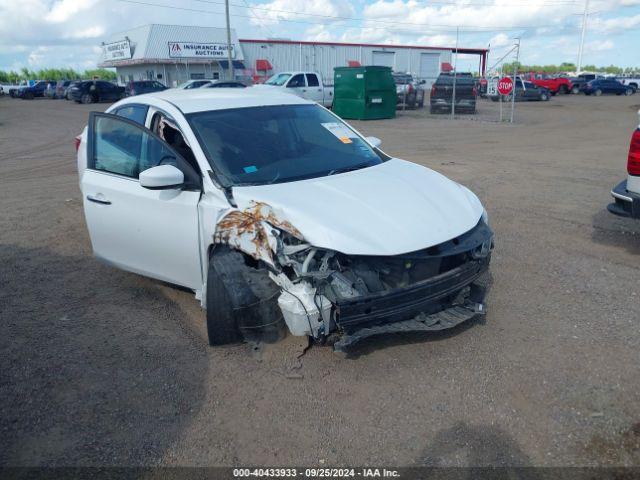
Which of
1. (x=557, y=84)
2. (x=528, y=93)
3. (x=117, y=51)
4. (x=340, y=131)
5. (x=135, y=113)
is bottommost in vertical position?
(x=528, y=93)

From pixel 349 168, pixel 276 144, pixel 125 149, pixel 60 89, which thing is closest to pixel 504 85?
pixel 349 168

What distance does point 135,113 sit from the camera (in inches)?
186

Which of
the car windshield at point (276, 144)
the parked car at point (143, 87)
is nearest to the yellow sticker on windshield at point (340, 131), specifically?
the car windshield at point (276, 144)

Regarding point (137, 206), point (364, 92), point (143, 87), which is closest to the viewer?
point (137, 206)

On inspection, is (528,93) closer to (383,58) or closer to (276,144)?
(383,58)

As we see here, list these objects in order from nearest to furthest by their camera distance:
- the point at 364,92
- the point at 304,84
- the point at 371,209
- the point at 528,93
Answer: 1. the point at 371,209
2. the point at 364,92
3. the point at 304,84
4. the point at 528,93

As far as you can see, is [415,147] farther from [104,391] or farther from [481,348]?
[104,391]

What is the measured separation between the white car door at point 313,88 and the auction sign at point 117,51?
1104 inches

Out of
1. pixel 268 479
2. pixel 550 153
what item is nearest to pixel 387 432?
pixel 268 479

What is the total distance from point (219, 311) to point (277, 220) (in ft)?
2.48

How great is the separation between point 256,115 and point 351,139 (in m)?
0.89

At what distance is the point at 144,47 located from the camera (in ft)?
143

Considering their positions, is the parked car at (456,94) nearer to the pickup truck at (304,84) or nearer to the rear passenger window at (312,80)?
the pickup truck at (304,84)

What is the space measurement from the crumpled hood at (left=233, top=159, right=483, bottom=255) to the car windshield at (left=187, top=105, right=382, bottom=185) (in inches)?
8.4
